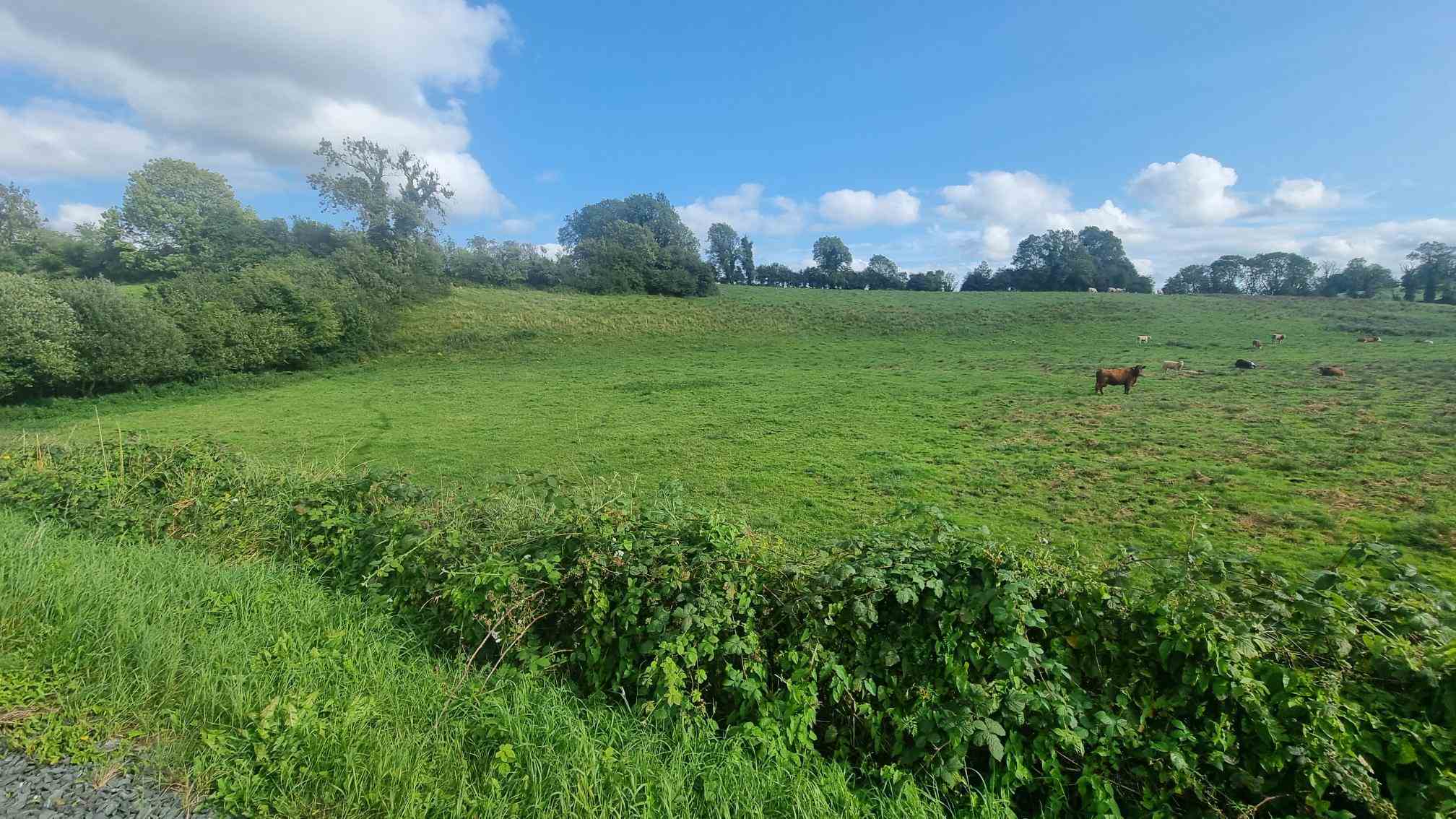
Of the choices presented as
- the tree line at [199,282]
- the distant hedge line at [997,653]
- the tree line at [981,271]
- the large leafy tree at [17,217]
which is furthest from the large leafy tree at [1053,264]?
the large leafy tree at [17,217]

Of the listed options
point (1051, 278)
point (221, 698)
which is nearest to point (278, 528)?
point (221, 698)

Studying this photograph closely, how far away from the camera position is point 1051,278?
78125 millimetres

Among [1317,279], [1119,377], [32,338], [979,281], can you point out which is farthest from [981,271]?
[32,338]

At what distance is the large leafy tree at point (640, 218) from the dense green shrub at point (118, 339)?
6019 centimetres

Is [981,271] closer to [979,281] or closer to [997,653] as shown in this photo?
[979,281]

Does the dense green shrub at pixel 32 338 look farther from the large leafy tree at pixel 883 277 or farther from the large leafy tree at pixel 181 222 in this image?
the large leafy tree at pixel 883 277

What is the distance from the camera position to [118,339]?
24531 mm

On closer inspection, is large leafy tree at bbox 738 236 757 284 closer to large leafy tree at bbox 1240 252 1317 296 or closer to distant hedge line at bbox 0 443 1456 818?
large leafy tree at bbox 1240 252 1317 296

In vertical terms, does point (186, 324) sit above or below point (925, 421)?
above

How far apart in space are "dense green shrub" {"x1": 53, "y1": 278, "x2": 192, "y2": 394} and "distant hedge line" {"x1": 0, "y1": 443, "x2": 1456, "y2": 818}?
99.7ft

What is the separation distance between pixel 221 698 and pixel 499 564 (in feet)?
4.98

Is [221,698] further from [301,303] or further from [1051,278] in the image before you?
[1051,278]

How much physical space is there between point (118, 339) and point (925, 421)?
3242 centimetres

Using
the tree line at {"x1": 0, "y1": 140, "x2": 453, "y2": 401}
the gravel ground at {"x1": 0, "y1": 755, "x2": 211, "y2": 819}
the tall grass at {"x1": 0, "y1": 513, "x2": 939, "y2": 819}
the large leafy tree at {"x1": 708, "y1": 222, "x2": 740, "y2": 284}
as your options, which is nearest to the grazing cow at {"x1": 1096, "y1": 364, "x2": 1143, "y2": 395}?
the tall grass at {"x1": 0, "y1": 513, "x2": 939, "y2": 819}
